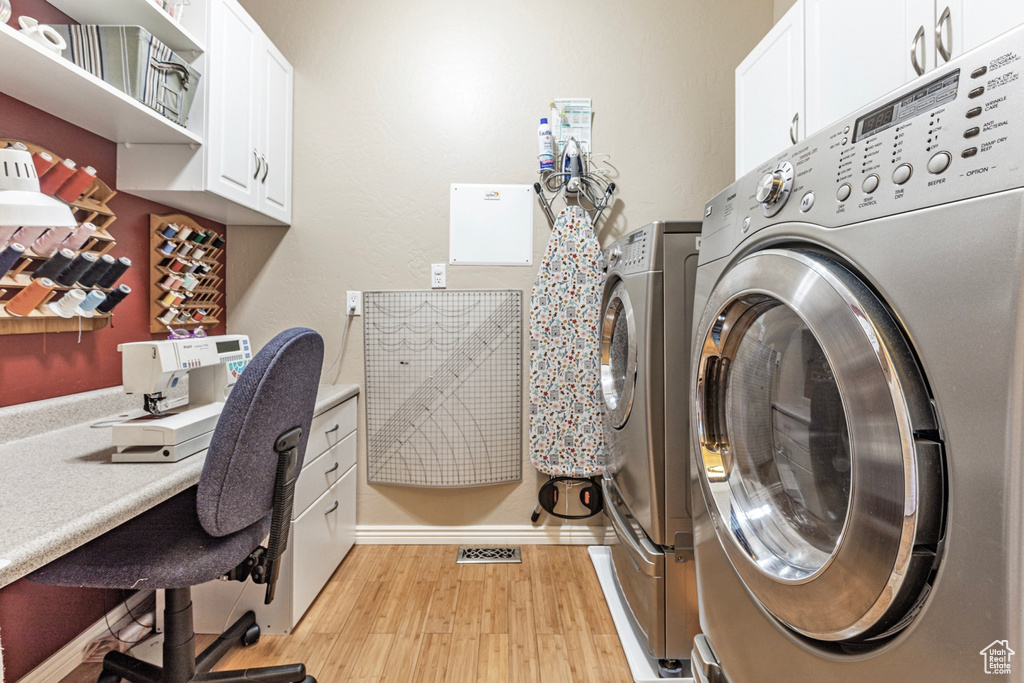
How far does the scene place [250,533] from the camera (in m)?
1.12

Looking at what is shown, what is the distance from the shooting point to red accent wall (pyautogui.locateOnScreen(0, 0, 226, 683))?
1.28 m

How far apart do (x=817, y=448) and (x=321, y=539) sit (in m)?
1.78

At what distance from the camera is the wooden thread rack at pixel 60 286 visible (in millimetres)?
1283

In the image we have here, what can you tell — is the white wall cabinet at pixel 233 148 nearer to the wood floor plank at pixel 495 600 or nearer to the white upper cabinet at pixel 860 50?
the wood floor plank at pixel 495 600

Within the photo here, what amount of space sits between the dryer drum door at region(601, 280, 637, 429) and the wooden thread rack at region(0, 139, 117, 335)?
69.7 inches

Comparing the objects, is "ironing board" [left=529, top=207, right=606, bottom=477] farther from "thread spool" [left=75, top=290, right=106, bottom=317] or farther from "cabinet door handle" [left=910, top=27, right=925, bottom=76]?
"thread spool" [left=75, top=290, right=106, bottom=317]

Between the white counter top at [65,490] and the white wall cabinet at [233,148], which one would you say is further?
the white wall cabinet at [233,148]

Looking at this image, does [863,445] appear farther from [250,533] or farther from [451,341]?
[451,341]

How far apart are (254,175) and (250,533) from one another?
1.51m

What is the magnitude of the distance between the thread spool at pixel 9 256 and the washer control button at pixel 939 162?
193cm

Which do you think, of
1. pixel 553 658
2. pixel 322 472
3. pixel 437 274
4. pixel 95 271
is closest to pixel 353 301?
pixel 437 274

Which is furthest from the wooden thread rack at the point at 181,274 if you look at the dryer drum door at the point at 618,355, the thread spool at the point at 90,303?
the dryer drum door at the point at 618,355

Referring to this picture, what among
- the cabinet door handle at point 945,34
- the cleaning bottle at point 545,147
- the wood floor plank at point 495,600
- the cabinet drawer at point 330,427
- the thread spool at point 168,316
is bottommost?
the wood floor plank at point 495,600

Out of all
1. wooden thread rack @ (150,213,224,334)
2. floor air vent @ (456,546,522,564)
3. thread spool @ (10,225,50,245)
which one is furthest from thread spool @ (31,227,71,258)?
floor air vent @ (456,546,522,564)
